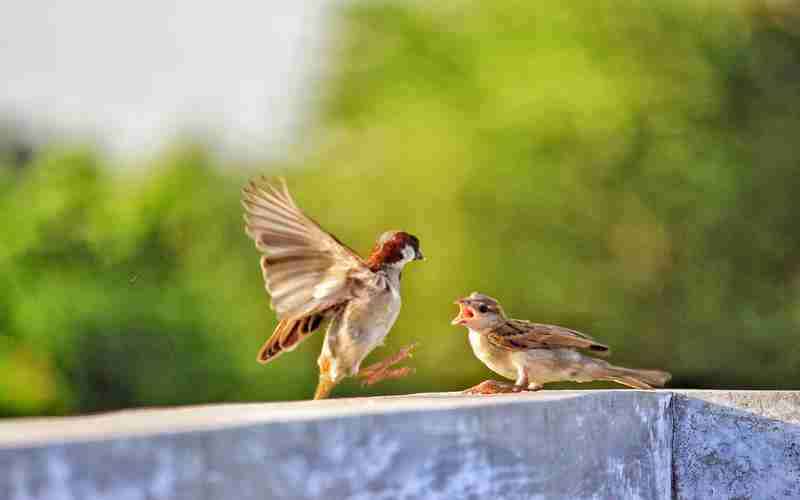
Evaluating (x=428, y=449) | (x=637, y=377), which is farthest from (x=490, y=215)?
(x=428, y=449)

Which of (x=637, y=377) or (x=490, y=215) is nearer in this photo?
(x=637, y=377)

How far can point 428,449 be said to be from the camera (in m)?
1.90

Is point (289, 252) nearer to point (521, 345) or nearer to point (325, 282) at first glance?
point (325, 282)

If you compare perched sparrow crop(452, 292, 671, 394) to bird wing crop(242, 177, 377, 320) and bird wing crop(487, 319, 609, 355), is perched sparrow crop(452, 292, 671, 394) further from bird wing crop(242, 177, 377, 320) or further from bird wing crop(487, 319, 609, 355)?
bird wing crop(242, 177, 377, 320)

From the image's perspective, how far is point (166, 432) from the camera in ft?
4.84

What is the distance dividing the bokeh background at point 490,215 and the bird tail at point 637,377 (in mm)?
3806

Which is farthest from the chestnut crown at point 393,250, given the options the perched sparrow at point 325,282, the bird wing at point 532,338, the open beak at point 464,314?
the bird wing at point 532,338

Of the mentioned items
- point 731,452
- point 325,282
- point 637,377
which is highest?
point 325,282

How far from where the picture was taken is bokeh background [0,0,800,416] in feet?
24.9

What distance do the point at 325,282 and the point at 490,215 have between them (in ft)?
17.1

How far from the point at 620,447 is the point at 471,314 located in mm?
729

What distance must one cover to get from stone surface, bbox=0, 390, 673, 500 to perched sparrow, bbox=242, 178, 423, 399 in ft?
2.12

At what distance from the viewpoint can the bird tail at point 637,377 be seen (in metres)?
3.25

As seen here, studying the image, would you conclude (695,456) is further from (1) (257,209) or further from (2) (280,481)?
(2) (280,481)
